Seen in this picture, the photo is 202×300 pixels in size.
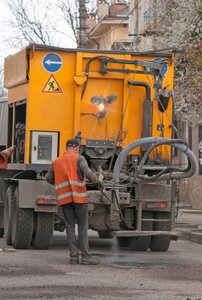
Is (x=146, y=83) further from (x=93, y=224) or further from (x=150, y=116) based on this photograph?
(x=93, y=224)

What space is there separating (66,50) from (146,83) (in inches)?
53.9

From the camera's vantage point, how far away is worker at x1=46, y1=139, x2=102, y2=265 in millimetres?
10773

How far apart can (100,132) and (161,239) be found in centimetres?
206

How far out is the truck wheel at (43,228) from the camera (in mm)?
12586

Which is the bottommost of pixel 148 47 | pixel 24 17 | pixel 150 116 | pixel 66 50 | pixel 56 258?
pixel 56 258

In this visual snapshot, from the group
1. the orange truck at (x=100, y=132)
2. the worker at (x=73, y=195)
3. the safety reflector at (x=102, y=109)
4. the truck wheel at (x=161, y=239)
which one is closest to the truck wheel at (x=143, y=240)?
the orange truck at (x=100, y=132)

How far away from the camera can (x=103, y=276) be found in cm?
940

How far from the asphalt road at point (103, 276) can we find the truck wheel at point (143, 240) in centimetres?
17

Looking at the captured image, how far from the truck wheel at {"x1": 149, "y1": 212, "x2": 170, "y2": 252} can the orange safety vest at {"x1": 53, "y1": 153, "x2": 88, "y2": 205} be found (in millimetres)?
2511

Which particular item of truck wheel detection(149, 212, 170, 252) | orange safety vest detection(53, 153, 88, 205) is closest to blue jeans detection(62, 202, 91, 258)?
orange safety vest detection(53, 153, 88, 205)

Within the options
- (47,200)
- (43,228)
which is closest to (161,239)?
(43,228)

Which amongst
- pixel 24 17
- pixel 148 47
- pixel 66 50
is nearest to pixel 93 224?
pixel 66 50

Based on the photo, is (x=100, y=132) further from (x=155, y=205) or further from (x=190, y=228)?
(x=190, y=228)

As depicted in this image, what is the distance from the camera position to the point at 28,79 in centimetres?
1261
